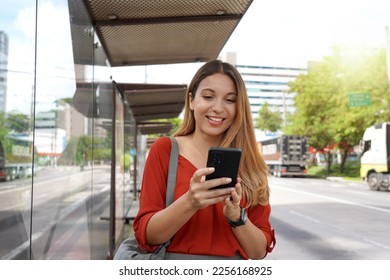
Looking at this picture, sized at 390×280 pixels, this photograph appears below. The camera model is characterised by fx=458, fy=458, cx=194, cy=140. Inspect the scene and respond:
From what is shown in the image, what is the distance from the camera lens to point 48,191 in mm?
1927

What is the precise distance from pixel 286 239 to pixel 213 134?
5.10m

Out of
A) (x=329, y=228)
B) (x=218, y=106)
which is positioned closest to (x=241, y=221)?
(x=218, y=106)

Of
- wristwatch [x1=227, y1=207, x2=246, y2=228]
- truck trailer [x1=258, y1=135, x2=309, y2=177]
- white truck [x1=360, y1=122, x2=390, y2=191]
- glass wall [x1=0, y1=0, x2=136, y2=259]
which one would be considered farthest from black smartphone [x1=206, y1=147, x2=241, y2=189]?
truck trailer [x1=258, y1=135, x2=309, y2=177]

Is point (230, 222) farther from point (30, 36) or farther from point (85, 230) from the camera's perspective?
point (85, 230)

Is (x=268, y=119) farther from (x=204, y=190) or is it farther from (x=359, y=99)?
(x=204, y=190)

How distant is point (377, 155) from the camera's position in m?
13.1

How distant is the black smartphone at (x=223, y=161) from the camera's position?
1.04 metres

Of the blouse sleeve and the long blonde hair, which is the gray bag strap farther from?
the long blonde hair

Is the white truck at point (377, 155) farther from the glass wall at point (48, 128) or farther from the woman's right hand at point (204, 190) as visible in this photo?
the woman's right hand at point (204, 190)

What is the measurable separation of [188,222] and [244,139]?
28cm

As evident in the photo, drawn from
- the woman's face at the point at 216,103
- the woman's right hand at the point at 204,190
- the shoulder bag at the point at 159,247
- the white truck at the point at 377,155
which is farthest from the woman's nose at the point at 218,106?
the white truck at the point at 377,155

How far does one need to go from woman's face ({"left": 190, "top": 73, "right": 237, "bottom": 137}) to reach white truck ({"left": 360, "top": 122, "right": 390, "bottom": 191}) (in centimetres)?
1174

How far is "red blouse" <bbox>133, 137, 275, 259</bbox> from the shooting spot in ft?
3.89
